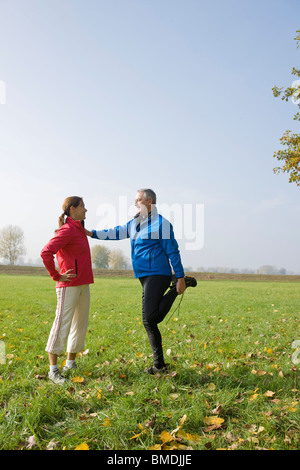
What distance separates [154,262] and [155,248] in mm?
186

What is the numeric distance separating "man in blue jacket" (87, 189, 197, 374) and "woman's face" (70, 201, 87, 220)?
0.76 m

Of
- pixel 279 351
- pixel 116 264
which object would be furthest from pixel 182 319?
pixel 116 264

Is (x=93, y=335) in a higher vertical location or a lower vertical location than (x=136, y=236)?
lower

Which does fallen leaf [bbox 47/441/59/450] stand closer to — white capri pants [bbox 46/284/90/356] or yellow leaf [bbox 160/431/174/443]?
yellow leaf [bbox 160/431/174/443]

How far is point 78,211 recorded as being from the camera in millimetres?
4473

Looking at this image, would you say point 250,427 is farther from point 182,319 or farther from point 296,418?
point 182,319

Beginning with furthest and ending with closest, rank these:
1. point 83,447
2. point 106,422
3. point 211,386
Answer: point 211,386 < point 106,422 < point 83,447

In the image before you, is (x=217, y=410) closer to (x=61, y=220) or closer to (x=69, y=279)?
(x=69, y=279)

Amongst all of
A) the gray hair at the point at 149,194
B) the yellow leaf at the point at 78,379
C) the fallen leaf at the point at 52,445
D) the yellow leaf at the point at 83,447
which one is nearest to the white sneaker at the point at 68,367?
the yellow leaf at the point at 78,379

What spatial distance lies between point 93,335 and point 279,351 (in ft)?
11.8

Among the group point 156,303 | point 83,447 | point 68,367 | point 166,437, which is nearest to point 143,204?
point 156,303

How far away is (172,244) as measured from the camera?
168 inches

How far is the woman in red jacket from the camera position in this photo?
13.6ft

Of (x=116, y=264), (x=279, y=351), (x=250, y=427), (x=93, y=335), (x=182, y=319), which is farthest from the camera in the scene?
(x=116, y=264)
